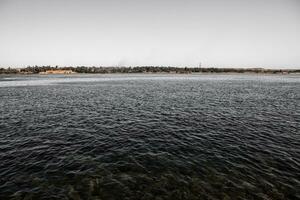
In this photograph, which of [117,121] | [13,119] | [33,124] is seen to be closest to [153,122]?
[117,121]

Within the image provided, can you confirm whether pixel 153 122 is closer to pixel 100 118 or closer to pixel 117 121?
pixel 117 121

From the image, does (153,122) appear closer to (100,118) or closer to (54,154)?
(100,118)

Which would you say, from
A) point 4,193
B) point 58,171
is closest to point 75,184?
point 58,171

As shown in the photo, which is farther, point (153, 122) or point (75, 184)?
point (153, 122)

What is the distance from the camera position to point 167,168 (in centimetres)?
1383

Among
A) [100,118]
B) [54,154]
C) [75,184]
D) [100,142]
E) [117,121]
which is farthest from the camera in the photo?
[100,118]

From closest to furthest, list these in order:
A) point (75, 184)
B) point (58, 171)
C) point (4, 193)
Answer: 1. point (4, 193)
2. point (75, 184)
3. point (58, 171)

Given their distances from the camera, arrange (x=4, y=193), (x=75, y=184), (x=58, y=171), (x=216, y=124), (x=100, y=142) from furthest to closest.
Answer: (x=216, y=124)
(x=100, y=142)
(x=58, y=171)
(x=75, y=184)
(x=4, y=193)

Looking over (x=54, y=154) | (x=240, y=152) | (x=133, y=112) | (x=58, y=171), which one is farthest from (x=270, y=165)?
(x=133, y=112)

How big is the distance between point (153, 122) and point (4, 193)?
1799cm

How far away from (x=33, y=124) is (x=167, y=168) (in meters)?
20.8

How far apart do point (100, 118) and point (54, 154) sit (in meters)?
12.4

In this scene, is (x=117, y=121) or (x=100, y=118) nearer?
(x=117, y=121)

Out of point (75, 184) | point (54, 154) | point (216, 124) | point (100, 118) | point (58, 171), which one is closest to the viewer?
point (75, 184)
